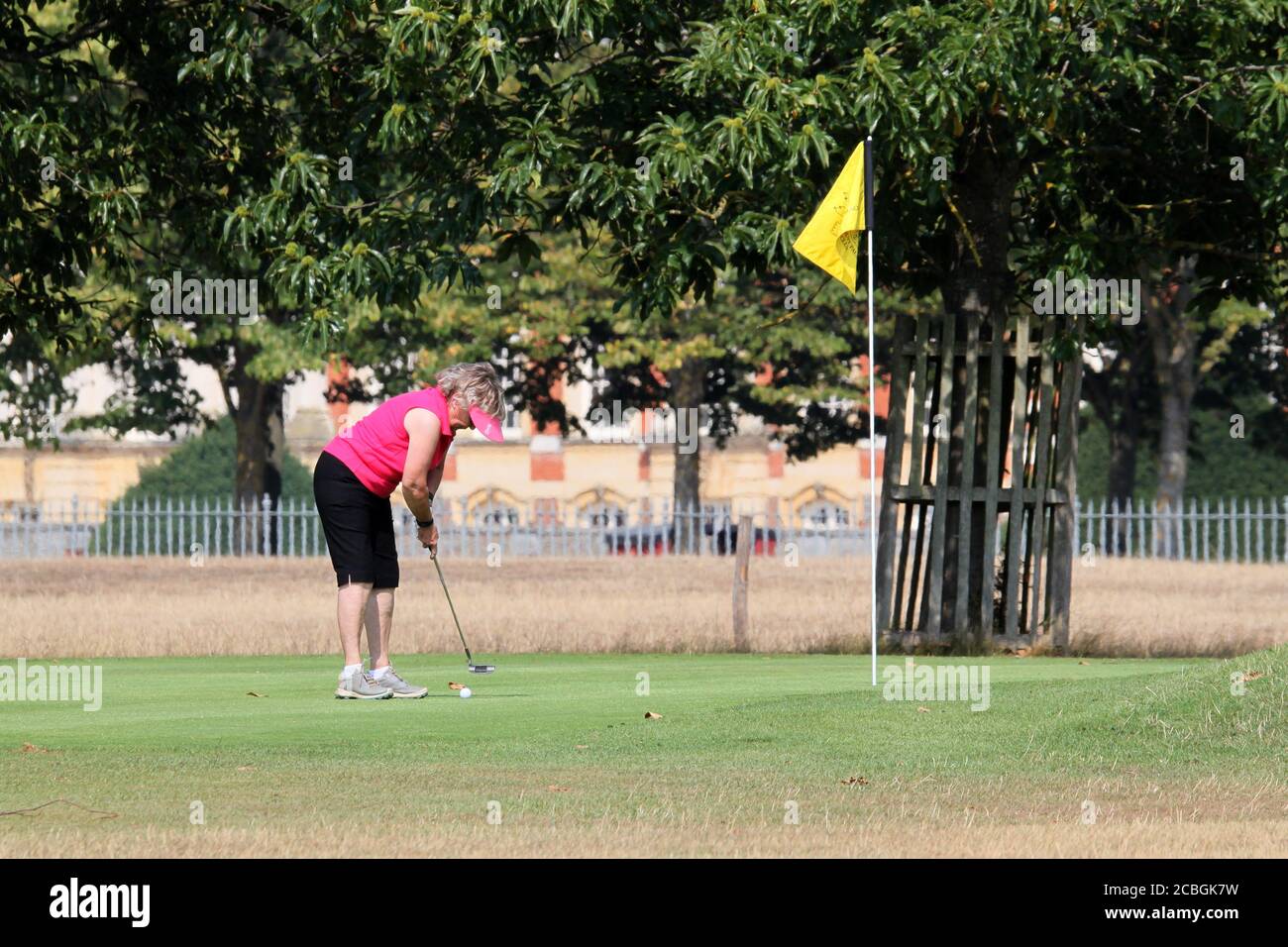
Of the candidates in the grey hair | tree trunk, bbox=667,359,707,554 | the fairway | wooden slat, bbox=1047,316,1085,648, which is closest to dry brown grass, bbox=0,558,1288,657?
wooden slat, bbox=1047,316,1085,648

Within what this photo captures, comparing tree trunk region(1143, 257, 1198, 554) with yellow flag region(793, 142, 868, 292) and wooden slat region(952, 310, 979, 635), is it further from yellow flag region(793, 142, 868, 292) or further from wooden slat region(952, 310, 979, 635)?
yellow flag region(793, 142, 868, 292)

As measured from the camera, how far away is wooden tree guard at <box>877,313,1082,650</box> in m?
20.0

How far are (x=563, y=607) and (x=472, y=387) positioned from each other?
1803 centimetres

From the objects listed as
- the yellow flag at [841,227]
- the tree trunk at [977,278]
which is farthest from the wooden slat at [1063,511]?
the yellow flag at [841,227]

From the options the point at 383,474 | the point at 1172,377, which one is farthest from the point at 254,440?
the point at 383,474

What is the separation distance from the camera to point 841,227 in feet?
55.7

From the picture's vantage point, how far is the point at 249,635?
2320 cm

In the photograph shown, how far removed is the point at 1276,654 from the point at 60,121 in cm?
1234

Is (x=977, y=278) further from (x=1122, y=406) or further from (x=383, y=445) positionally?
(x=1122, y=406)

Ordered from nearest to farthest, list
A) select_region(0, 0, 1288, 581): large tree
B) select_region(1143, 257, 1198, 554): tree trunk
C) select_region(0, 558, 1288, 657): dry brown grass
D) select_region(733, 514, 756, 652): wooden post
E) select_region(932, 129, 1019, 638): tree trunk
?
select_region(0, 0, 1288, 581): large tree → select_region(932, 129, 1019, 638): tree trunk → select_region(733, 514, 756, 652): wooden post → select_region(0, 558, 1288, 657): dry brown grass → select_region(1143, 257, 1198, 554): tree trunk

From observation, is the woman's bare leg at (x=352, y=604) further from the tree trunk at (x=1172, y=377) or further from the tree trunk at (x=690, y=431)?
the tree trunk at (x=1172, y=377)

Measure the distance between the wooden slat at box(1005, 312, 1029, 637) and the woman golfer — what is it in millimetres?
8514

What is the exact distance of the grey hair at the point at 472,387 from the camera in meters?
12.2

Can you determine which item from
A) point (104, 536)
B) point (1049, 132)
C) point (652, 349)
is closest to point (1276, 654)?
point (1049, 132)
